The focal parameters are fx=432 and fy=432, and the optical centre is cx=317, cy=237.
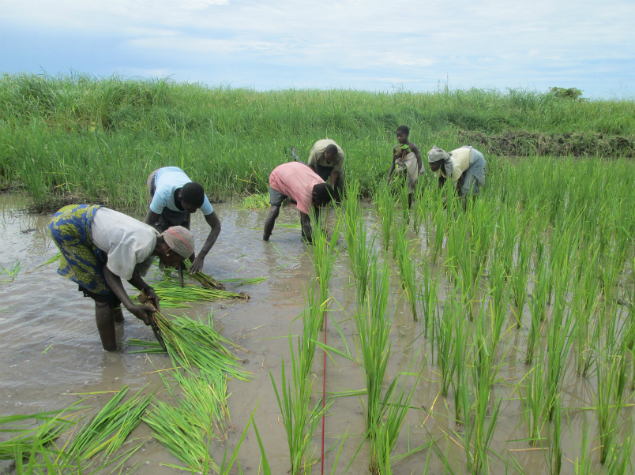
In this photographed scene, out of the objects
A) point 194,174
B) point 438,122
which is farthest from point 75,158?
point 438,122

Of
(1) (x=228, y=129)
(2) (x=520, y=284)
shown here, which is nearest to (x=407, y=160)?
(2) (x=520, y=284)

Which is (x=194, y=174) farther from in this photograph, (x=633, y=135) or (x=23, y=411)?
(x=633, y=135)

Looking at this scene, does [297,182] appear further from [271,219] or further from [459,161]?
[459,161]

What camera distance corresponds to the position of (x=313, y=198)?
4238 mm

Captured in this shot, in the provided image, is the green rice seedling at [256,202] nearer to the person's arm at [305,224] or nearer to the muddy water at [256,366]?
the person's arm at [305,224]

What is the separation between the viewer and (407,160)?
18.5 ft

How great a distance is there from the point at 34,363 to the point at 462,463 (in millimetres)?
2484

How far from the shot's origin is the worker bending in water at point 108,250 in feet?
8.04

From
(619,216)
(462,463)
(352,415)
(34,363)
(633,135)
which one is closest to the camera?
(462,463)

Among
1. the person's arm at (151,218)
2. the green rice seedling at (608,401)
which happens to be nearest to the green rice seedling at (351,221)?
the person's arm at (151,218)

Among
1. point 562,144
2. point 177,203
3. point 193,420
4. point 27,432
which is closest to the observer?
point 27,432

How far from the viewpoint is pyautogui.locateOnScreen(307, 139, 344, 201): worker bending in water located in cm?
505

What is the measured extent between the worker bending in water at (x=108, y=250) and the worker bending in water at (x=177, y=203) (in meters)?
0.73

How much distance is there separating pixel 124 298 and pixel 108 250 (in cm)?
30
